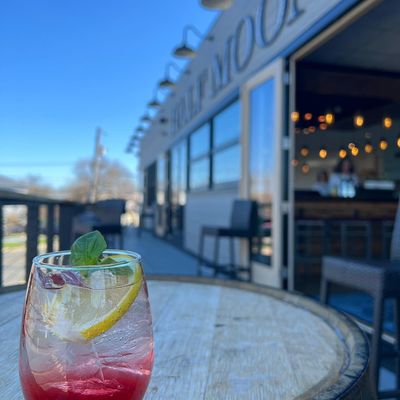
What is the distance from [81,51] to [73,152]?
15642 mm

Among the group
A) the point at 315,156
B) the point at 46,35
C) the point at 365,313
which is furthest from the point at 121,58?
the point at 365,313

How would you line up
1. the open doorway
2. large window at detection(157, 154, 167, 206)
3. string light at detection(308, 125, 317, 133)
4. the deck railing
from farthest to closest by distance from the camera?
large window at detection(157, 154, 167, 206)
string light at detection(308, 125, 317, 133)
the open doorway
the deck railing

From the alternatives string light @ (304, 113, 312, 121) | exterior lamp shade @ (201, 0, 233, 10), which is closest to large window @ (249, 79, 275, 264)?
exterior lamp shade @ (201, 0, 233, 10)

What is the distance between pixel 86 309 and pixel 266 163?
3.77m

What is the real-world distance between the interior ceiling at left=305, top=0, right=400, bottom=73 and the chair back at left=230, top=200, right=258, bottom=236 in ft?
6.42

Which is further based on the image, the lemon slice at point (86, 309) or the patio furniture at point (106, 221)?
the patio furniture at point (106, 221)

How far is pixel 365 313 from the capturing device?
310cm

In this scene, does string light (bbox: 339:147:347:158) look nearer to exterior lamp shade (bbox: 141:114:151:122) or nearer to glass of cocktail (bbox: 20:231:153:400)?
exterior lamp shade (bbox: 141:114:151:122)

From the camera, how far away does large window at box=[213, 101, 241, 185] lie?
5023mm

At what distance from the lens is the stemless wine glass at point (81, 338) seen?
39 cm

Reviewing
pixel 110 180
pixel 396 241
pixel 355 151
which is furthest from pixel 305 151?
pixel 110 180

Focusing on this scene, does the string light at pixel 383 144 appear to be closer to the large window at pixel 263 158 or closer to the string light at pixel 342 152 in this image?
the string light at pixel 342 152

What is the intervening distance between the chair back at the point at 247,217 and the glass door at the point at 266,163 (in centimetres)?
15

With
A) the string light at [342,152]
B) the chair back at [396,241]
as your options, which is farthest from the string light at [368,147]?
the chair back at [396,241]
